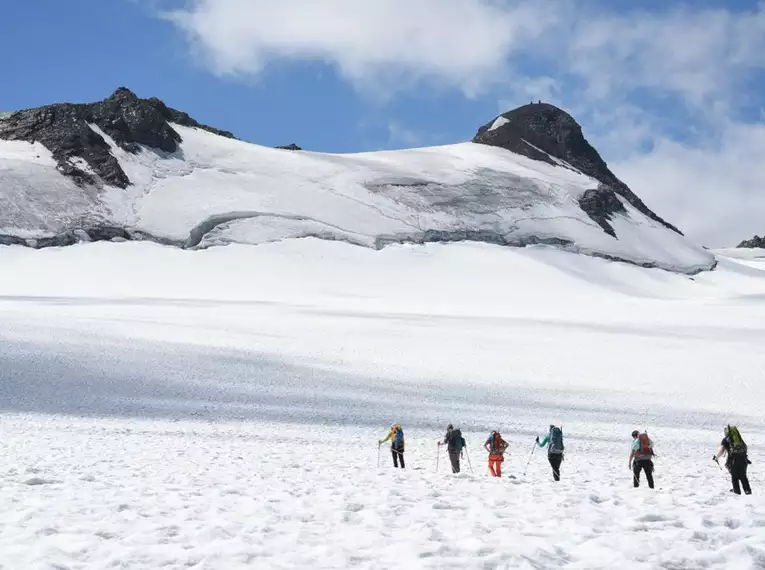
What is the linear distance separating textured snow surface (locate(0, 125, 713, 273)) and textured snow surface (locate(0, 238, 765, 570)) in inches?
152

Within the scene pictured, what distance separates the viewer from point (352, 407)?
2292cm

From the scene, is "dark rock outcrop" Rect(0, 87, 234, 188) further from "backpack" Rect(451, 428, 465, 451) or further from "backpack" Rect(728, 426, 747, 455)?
"backpack" Rect(728, 426, 747, 455)

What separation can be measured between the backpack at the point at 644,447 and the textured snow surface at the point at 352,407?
60 cm

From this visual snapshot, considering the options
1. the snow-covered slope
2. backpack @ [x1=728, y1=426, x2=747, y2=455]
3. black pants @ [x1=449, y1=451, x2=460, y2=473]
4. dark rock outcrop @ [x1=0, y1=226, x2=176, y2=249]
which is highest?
the snow-covered slope

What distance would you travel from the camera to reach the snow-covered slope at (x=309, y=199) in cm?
5978

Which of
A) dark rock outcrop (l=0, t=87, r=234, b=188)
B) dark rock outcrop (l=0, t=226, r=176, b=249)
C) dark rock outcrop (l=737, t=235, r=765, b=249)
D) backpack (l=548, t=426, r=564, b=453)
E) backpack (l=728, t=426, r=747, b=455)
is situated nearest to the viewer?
backpack (l=728, t=426, r=747, b=455)

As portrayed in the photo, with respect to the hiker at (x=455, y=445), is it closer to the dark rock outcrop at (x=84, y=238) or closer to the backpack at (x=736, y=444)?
the backpack at (x=736, y=444)

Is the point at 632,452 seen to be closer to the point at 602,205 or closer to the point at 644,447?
the point at 644,447

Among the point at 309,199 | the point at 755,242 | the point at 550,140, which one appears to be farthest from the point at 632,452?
the point at 755,242

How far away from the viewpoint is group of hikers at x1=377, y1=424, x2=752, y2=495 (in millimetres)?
11992

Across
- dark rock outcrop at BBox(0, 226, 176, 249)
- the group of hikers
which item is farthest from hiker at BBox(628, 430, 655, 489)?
dark rock outcrop at BBox(0, 226, 176, 249)

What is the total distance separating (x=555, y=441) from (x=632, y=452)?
151 cm

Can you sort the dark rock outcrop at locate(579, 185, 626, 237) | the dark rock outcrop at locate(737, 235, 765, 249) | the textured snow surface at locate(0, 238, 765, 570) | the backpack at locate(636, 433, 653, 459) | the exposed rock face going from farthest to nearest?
the dark rock outcrop at locate(737, 235, 765, 249) < the exposed rock face < the dark rock outcrop at locate(579, 185, 626, 237) < the backpack at locate(636, 433, 653, 459) < the textured snow surface at locate(0, 238, 765, 570)

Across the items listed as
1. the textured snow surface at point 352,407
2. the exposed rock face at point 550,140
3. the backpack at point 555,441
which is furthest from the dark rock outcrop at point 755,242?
the backpack at point 555,441
